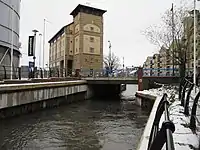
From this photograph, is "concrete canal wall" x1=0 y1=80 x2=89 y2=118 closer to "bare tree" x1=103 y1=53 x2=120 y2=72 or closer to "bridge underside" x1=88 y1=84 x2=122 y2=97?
"bridge underside" x1=88 y1=84 x2=122 y2=97

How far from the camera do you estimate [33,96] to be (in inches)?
720

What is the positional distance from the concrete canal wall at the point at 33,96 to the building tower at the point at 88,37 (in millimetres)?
27519

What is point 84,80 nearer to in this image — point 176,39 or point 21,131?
point 176,39

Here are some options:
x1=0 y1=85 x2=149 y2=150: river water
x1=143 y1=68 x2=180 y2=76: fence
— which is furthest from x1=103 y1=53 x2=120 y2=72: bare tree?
x1=0 y1=85 x2=149 y2=150: river water

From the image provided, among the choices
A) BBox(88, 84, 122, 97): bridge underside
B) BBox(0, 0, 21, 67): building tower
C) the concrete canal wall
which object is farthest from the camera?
BBox(88, 84, 122, 97): bridge underside

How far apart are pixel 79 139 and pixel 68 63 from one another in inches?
2147

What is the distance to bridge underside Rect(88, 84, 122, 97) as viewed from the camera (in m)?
37.4

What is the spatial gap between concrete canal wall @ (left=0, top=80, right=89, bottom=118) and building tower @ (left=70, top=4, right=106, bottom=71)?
90.3 feet

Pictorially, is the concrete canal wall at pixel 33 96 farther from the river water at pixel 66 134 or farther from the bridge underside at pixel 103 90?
the bridge underside at pixel 103 90

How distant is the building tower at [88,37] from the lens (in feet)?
186

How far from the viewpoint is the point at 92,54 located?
5781 cm

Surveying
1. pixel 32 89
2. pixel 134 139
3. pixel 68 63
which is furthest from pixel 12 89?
pixel 68 63

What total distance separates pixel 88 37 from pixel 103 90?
19206mm

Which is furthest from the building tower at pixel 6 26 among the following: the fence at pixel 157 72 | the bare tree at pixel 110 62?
the bare tree at pixel 110 62
